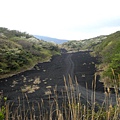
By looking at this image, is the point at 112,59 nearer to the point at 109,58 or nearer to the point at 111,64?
the point at 111,64

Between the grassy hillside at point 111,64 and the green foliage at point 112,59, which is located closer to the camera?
the grassy hillside at point 111,64

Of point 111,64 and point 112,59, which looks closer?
point 111,64

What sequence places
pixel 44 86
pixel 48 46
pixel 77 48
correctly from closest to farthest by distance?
pixel 44 86, pixel 48 46, pixel 77 48

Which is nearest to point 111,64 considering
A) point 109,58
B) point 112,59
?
point 112,59

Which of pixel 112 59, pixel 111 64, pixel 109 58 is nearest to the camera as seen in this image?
pixel 111 64

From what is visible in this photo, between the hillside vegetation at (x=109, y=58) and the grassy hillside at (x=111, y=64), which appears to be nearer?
the grassy hillside at (x=111, y=64)

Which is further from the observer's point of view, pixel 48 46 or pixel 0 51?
pixel 48 46

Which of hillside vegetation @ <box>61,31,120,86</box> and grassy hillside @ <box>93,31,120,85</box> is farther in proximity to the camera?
hillside vegetation @ <box>61,31,120,86</box>

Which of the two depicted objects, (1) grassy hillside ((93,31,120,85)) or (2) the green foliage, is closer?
(1) grassy hillside ((93,31,120,85))

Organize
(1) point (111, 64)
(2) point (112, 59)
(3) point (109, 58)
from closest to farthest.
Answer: (1) point (111, 64)
(2) point (112, 59)
(3) point (109, 58)

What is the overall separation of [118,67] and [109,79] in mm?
1306

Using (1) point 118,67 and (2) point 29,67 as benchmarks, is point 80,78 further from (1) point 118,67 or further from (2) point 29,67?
(2) point 29,67

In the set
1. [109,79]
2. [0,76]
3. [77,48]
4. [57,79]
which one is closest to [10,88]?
[57,79]

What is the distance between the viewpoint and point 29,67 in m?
31.8
